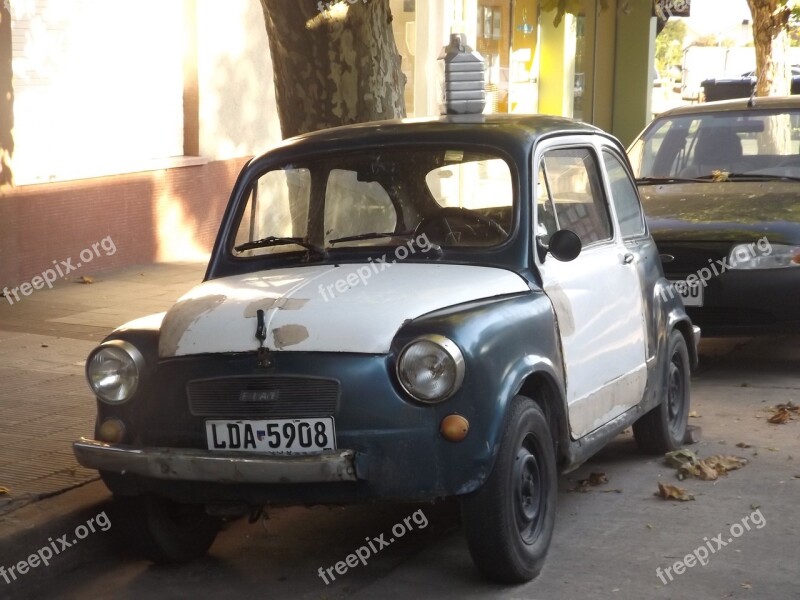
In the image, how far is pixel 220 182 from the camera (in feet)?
46.0

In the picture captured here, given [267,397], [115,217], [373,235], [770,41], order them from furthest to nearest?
1. [770,41]
2. [115,217]
3. [373,235]
4. [267,397]

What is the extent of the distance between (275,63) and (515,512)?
14.3 feet

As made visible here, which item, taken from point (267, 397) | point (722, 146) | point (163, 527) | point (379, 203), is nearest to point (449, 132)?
point (379, 203)

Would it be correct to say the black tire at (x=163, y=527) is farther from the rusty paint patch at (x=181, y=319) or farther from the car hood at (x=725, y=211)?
the car hood at (x=725, y=211)

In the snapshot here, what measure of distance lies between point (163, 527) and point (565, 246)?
6.26 ft

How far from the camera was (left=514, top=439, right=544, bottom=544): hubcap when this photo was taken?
477 cm

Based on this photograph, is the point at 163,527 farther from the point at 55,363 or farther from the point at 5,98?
the point at 5,98

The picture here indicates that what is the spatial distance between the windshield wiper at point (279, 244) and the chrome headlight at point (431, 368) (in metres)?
1.12

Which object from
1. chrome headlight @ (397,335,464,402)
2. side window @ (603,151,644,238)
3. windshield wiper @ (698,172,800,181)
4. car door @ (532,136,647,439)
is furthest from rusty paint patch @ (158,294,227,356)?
windshield wiper @ (698,172,800,181)

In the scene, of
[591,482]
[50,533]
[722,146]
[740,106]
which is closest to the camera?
[50,533]

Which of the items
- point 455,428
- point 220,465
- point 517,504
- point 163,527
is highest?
point 455,428

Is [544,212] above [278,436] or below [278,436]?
above

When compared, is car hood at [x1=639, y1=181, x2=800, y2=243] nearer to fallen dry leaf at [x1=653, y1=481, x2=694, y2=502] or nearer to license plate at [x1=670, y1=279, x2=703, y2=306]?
license plate at [x1=670, y1=279, x2=703, y2=306]

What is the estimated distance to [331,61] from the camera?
26.5 feet
